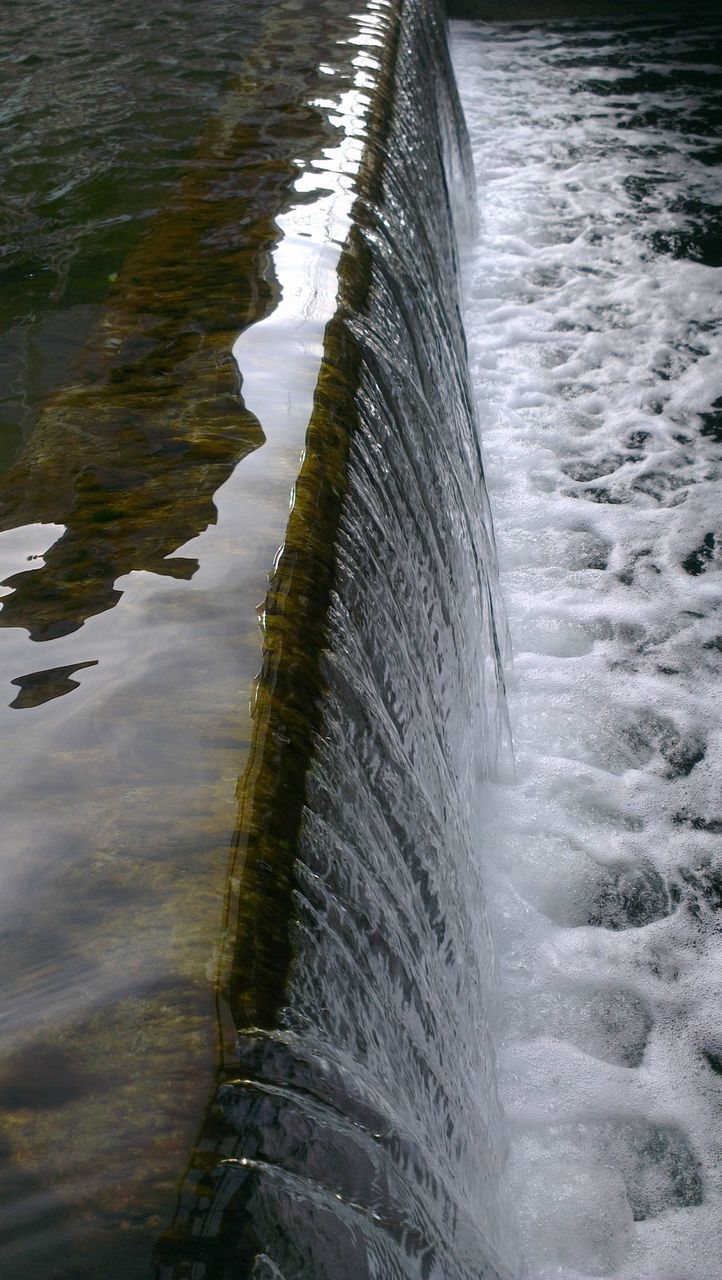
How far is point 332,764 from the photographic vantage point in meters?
1.50

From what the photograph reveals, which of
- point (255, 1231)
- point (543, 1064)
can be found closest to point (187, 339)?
point (543, 1064)

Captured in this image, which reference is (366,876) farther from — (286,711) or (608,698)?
(608,698)

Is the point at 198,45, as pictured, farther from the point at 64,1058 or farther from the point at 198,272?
the point at 64,1058

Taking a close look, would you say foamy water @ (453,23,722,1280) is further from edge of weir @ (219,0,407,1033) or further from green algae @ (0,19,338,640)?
green algae @ (0,19,338,640)

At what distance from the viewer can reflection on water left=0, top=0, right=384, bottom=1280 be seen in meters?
0.96

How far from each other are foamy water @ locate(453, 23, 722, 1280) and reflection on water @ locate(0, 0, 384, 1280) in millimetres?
1404

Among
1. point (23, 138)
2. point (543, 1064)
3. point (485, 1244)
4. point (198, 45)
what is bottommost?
point (543, 1064)

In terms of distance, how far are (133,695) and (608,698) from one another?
2.30 metres

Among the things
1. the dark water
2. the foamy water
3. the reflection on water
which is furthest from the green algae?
the foamy water

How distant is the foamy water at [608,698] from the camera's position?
2.27m

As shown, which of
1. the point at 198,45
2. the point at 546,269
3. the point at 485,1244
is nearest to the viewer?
the point at 485,1244

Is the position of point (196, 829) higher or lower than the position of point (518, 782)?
higher

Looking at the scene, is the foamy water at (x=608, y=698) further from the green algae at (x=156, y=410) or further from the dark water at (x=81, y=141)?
the dark water at (x=81, y=141)

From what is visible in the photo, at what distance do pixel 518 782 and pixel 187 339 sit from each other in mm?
1614
